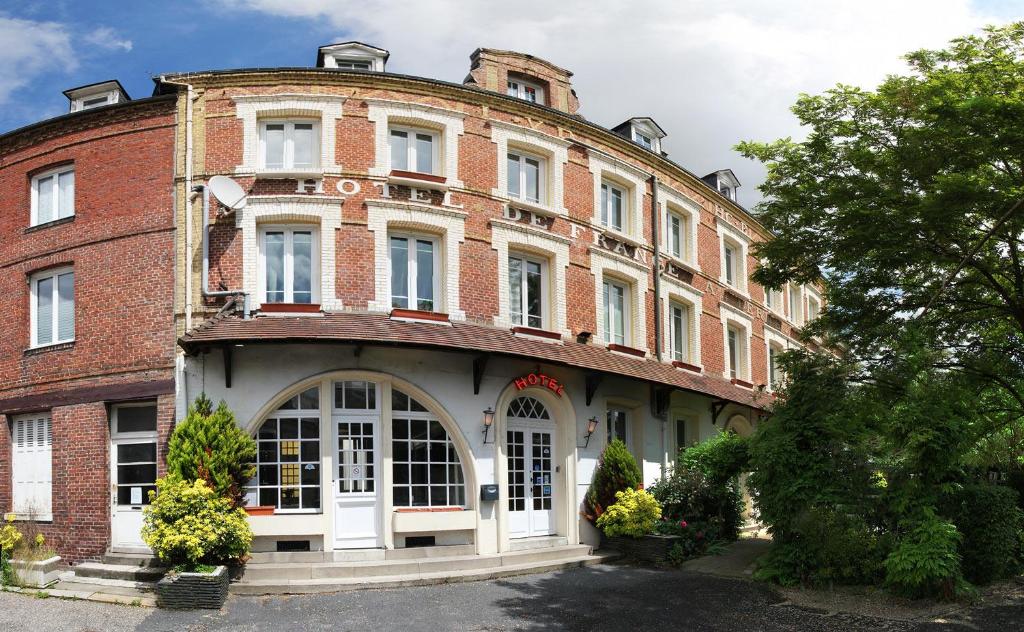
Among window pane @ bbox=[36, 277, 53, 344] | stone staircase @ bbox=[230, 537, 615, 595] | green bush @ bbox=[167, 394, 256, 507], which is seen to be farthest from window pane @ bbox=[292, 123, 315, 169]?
stone staircase @ bbox=[230, 537, 615, 595]

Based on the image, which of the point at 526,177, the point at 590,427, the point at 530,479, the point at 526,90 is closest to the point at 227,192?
the point at 526,177

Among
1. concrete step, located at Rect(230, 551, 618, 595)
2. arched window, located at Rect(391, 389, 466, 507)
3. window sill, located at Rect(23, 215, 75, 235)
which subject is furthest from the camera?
window sill, located at Rect(23, 215, 75, 235)

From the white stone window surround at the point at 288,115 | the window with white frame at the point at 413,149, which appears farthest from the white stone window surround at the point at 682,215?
the white stone window surround at the point at 288,115

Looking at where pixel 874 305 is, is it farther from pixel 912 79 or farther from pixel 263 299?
pixel 263 299

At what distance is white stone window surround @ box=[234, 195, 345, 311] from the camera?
579 inches

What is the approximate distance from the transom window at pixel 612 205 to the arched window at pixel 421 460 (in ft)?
20.4

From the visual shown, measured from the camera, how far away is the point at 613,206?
19531mm

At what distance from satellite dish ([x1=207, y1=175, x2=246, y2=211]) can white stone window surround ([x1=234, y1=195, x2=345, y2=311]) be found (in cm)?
26

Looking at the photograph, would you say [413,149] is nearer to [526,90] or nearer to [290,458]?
[526,90]

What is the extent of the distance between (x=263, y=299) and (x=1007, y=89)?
10.9 metres

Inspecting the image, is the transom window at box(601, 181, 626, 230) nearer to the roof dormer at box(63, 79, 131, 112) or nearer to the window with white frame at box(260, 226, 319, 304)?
the window with white frame at box(260, 226, 319, 304)

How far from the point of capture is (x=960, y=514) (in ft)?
39.5

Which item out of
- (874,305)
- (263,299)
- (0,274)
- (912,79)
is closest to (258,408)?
(263,299)

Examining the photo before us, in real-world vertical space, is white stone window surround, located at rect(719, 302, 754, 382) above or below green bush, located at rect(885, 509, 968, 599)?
above
